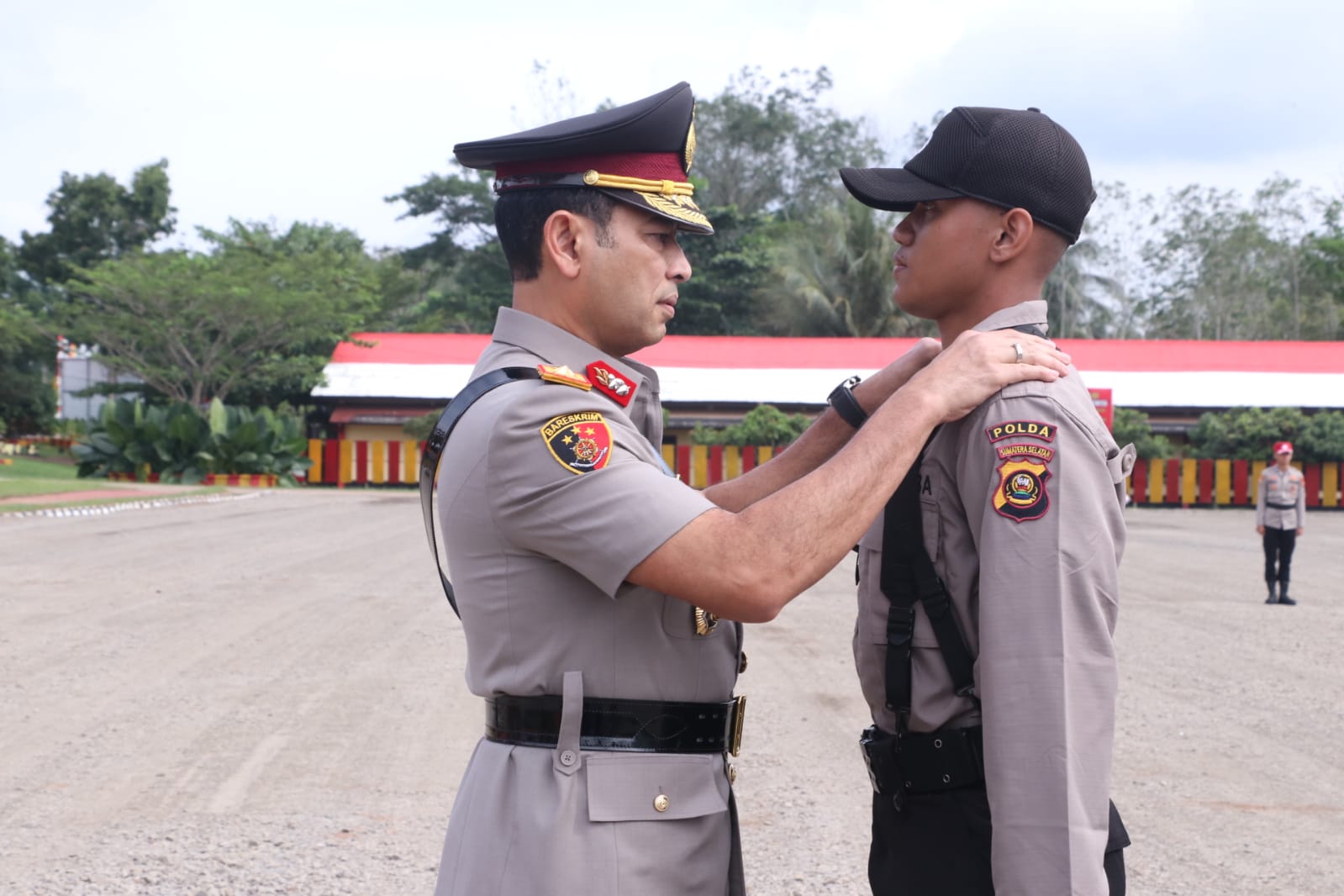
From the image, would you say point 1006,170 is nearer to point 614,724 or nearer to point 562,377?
point 562,377

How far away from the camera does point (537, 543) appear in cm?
186

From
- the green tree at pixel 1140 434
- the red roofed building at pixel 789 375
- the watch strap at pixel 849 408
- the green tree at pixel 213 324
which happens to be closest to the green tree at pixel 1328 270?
the red roofed building at pixel 789 375

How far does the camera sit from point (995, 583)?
188 centimetres

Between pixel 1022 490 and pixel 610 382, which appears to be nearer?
pixel 1022 490

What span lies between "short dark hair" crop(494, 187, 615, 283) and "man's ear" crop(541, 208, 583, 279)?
0.5 inches

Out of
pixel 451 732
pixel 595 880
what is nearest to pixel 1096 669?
pixel 595 880

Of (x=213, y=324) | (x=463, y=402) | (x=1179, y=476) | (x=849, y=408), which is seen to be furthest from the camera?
(x=213, y=324)

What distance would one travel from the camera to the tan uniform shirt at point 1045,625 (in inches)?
70.9

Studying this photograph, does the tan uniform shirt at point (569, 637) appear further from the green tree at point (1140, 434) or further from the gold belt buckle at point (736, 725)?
the green tree at point (1140, 434)

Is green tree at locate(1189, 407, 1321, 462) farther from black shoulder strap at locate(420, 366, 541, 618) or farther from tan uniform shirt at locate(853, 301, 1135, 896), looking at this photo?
black shoulder strap at locate(420, 366, 541, 618)

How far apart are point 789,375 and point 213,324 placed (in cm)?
1493

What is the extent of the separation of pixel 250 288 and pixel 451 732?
28.9 metres

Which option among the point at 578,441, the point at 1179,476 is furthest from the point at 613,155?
the point at 1179,476

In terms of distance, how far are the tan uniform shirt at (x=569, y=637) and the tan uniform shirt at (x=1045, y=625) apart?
0.45 m
